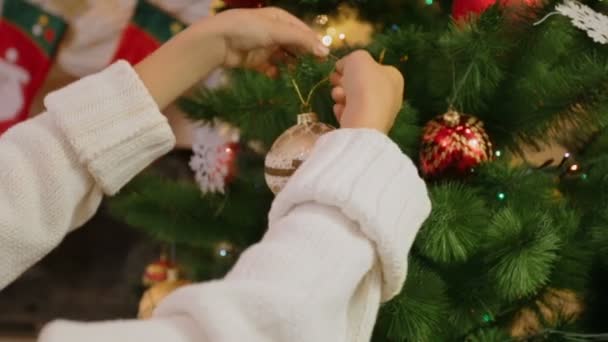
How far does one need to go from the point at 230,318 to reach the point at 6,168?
26 cm

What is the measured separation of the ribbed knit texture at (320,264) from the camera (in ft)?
1.02

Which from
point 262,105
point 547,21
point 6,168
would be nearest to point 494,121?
point 547,21

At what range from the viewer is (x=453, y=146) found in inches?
23.7

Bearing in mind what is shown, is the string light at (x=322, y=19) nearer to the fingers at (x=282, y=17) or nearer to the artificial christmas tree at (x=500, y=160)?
the artificial christmas tree at (x=500, y=160)

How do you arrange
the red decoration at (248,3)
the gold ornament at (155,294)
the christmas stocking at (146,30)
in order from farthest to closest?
the christmas stocking at (146,30) < the gold ornament at (155,294) < the red decoration at (248,3)


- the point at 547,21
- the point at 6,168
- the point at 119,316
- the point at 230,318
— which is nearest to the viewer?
the point at 230,318

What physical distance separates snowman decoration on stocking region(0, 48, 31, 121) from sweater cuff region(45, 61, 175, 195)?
0.99 m

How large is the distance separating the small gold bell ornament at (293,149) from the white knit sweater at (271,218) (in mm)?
92

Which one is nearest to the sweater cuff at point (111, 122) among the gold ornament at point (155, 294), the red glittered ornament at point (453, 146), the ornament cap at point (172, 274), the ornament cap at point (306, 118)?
the ornament cap at point (306, 118)

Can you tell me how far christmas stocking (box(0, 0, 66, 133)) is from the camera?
140 centimetres

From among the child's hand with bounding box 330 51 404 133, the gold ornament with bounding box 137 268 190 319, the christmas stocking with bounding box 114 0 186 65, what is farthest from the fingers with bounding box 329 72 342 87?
the christmas stocking with bounding box 114 0 186 65

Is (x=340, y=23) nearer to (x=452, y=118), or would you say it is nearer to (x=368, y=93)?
(x=452, y=118)

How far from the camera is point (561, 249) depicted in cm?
62

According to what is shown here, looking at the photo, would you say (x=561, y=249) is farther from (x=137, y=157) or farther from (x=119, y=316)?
(x=119, y=316)
